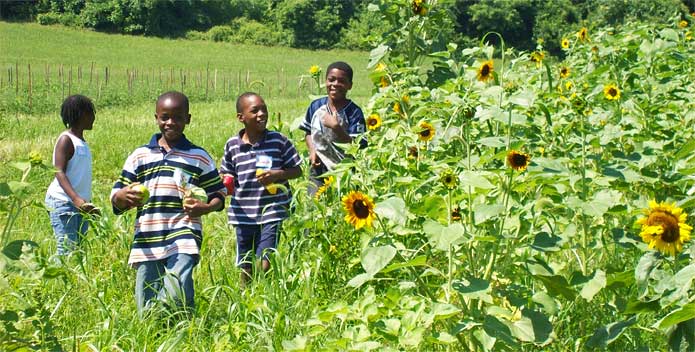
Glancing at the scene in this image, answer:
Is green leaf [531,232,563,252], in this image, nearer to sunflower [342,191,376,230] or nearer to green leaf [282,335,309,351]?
sunflower [342,191,376,230]

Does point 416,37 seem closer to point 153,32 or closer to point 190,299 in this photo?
point 190,299

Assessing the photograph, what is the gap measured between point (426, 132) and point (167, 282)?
4.23 ft

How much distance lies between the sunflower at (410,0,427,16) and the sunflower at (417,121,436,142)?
65 cm

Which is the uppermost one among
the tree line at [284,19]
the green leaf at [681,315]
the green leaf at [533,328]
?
the green leaf at [681,315]

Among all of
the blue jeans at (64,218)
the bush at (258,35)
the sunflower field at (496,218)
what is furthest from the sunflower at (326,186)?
the bush at (258,35)

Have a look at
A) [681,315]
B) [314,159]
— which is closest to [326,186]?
[314,159]

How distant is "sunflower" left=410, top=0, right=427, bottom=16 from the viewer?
3631 millimetres

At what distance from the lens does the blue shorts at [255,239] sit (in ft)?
14.0

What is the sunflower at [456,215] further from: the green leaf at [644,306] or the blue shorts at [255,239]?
the blue shorts at [255,239]

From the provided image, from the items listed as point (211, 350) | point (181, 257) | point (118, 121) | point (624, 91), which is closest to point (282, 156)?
point (181, 257)

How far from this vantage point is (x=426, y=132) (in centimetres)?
318

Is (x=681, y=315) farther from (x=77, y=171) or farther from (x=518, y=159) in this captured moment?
(x=77, y=171)

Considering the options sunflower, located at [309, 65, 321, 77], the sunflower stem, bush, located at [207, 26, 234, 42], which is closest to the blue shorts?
sunflower, located at [309, 65, 321, 77]

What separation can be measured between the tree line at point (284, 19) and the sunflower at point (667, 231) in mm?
48711
